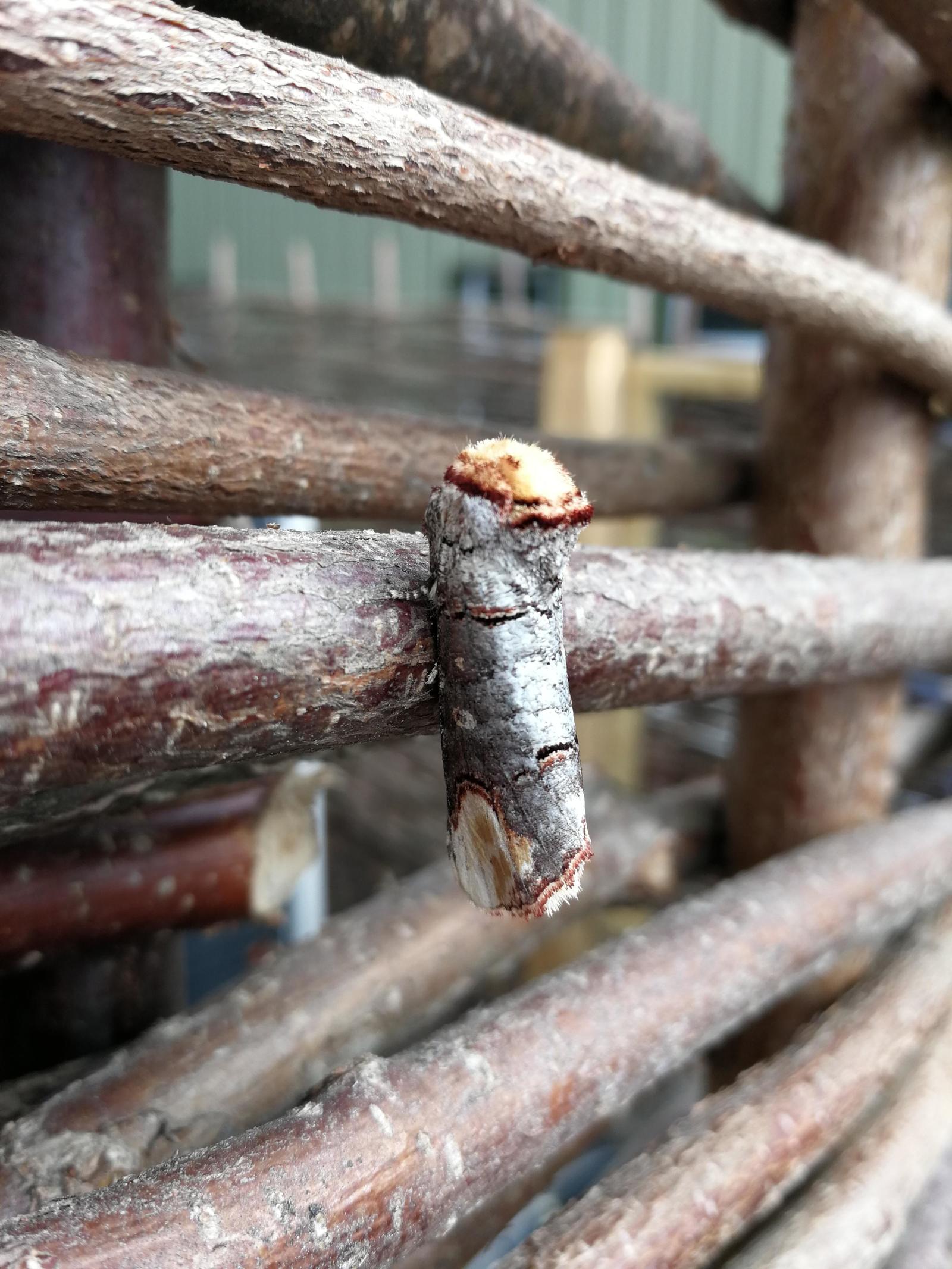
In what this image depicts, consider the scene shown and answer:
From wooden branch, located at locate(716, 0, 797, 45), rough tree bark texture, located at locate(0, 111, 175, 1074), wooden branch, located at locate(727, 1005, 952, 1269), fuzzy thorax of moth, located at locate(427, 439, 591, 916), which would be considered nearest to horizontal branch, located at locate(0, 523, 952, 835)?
fuzzy thorax of moth, located at locate(427, 439, 591, 916)

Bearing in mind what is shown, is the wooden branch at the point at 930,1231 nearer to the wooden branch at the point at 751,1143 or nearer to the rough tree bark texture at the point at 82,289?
the wooden branch at the point at 751,1143

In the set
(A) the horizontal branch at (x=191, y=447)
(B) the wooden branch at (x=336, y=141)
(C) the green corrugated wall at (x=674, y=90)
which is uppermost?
(C) the green corrugated wall at (x=674, y=90)

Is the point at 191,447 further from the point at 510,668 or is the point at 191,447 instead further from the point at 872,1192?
the point at 872,1192

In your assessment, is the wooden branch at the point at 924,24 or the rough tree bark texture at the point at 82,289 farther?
the wooden branch at the point at 924,24

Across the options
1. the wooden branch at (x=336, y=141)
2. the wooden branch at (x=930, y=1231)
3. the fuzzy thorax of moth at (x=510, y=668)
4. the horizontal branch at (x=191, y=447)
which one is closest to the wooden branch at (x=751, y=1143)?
the wooden branch at (x=930, y=1231)

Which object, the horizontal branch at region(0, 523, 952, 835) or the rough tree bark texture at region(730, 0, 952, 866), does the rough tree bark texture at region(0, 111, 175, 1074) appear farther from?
the rough tree bark texture at region(730, 0, 952, 866)

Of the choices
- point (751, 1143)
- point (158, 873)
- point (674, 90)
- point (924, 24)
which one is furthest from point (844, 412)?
point (674, 90)
